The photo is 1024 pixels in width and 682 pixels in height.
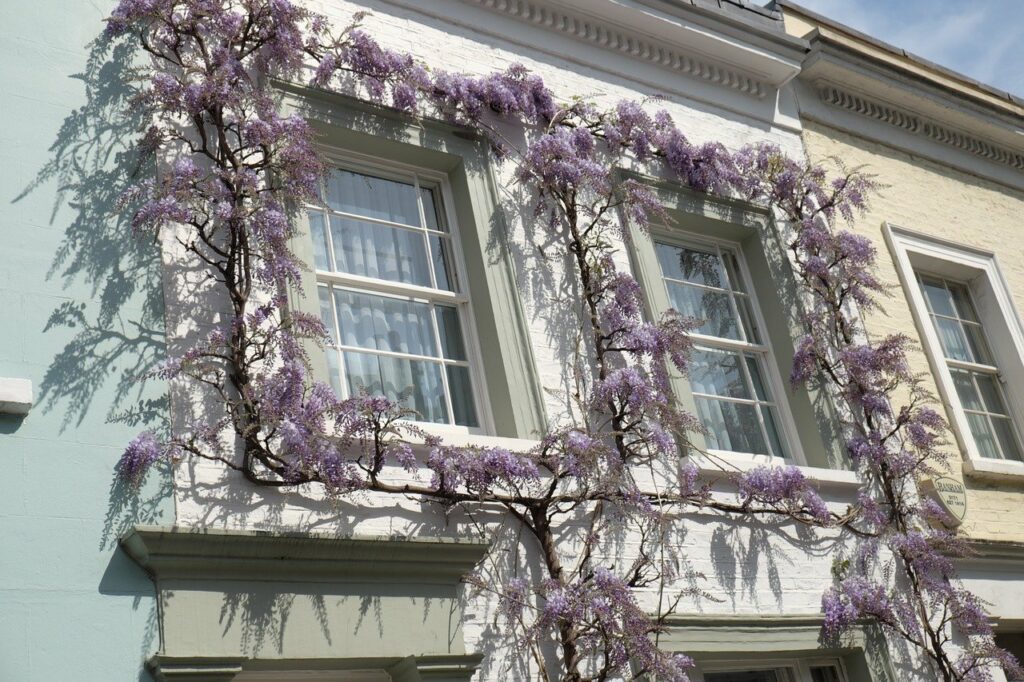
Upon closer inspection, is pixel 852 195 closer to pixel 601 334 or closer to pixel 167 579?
pixel 601 334

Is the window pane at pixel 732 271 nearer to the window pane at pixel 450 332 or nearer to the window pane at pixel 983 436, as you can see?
the window pane at pixel 983 436

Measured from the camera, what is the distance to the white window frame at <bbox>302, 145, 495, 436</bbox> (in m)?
7.60

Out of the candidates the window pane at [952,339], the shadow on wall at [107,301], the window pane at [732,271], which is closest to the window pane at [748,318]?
the window pane at [732,271]

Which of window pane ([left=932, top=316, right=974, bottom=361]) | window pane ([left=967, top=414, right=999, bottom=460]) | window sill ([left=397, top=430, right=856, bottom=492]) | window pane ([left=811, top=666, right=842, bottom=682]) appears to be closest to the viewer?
window sill ([left=397, top=430, right=856, bottom=492])

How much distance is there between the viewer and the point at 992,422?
36.4 feet

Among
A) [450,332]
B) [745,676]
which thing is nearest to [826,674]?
[745,676]

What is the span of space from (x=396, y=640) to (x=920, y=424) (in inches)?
201

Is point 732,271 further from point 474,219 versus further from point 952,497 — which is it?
point 474,219

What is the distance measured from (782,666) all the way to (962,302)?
5065 mm

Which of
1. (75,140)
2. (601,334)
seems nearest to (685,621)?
(601,334)

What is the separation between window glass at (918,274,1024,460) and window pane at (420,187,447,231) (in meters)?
5.09

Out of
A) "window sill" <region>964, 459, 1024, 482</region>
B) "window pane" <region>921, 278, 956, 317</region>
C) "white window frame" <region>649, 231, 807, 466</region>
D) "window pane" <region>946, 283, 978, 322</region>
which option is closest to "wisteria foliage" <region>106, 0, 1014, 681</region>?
"white window frame" <region>649, 231, 807, 466</region>

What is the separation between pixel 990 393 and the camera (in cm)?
1133

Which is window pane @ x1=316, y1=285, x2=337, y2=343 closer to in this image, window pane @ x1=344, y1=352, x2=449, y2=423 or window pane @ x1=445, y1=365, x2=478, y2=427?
window pane @ x1=344, y1=352, x2=449, y2=423
